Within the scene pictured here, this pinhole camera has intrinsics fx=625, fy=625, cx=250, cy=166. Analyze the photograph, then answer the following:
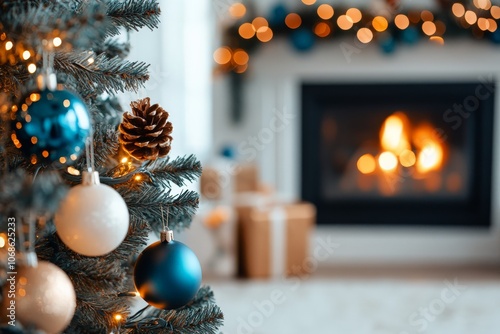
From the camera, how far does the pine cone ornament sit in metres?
0.85

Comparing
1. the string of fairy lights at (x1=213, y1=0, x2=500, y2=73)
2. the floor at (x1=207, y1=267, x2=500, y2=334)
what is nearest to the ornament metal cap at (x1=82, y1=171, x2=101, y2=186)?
the floor at (x1=207, y1=267, x2=500, y2=334)

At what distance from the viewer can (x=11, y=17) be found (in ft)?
2.15

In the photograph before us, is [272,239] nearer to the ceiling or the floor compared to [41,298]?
nearer to the floor

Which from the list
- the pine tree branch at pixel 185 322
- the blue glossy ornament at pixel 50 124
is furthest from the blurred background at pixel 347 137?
the blue glossy ornament at pixel 50 124

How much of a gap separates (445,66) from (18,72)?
3442 mm

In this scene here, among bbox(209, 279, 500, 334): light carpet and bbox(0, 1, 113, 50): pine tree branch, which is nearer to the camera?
bbox(0, 1, 113, 50): pine tree branch

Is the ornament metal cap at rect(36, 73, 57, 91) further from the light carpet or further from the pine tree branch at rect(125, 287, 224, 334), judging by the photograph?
the light carpet

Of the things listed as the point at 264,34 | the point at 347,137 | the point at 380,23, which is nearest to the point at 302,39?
the point at 264,34

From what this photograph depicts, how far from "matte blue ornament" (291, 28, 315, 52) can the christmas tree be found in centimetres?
283

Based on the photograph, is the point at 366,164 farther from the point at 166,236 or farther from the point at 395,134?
the point at 166,236

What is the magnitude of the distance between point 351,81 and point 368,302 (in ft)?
4.96

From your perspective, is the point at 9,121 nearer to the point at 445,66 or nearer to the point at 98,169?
the point at 98,169

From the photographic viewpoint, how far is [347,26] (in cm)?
369

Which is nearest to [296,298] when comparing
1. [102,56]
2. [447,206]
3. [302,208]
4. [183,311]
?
[302,208]
